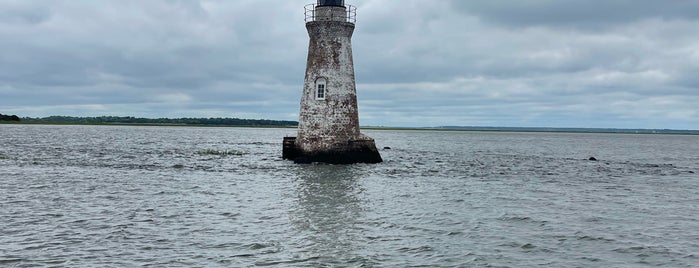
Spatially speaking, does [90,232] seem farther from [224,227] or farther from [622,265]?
[622,265]

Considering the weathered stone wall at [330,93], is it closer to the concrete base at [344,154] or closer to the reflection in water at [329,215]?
the concrete base at [344,154]

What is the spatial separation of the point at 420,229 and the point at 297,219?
389 centimetres

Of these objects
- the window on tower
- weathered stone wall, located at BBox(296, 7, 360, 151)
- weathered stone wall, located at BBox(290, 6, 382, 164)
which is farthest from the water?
the window on tower

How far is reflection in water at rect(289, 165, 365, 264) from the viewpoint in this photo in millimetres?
16031

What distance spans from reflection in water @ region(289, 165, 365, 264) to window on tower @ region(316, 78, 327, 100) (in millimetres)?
6118

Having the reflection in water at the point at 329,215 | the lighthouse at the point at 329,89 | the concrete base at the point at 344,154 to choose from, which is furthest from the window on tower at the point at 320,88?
the reflection in water at the point at 329,215

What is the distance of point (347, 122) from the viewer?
3988 cm

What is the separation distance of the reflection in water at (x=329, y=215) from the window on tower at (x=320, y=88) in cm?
612

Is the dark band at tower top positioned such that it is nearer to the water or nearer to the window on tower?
the window on tower

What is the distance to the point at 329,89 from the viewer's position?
39469 mm

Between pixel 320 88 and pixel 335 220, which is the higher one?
pixel 320 88

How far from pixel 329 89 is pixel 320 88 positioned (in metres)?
0.64

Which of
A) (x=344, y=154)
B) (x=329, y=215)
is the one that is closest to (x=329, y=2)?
(x=344, y=154)

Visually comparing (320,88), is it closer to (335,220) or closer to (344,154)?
(344,154)
